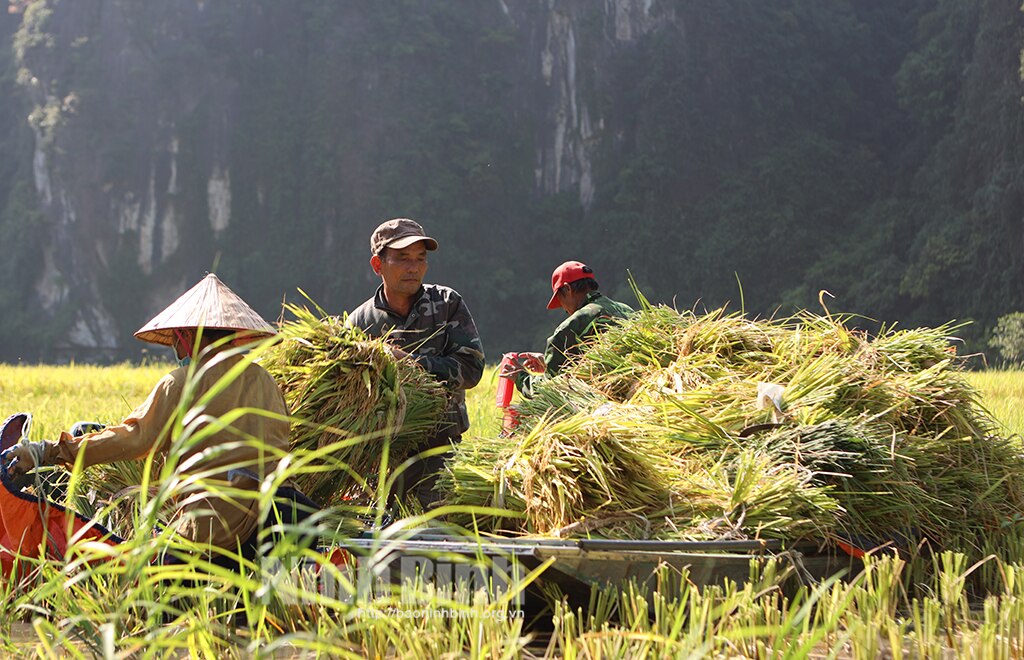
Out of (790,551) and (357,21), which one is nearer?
(790,551)

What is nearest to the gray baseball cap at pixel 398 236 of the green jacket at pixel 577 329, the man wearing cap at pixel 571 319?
the man wearing cap at pixel 571 319

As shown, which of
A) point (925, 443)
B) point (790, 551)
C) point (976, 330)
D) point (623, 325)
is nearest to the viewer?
point (790, 551)

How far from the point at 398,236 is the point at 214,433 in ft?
4.20

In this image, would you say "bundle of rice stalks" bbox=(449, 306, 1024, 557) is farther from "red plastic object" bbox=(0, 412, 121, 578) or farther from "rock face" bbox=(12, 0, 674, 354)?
"rock face" bbox=(12, 0, 674, 354)

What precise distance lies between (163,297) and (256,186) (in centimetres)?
506

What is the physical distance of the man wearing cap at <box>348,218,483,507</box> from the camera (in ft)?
13.1

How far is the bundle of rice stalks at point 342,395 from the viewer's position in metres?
3.48

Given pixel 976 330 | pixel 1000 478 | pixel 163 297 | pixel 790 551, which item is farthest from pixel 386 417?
pixel 163 297

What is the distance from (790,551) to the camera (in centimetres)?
285

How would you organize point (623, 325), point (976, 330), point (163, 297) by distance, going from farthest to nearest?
1. point (163, 297)
2. point (976, 330)
3. point (623, 325)

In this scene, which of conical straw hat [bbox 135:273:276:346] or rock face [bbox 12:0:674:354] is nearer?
conical straw hat [bbox 135:273:276:346]

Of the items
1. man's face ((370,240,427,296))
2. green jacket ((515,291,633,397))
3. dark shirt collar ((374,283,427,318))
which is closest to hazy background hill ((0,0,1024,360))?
green jacket ((515,291,633,397))

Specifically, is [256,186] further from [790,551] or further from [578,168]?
[790,551]

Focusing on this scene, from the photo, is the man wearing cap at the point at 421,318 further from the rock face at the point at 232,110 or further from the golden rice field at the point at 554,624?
the rock face at the point at 232,110
